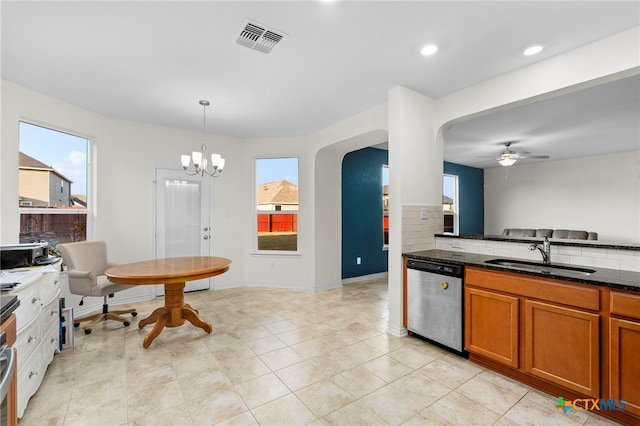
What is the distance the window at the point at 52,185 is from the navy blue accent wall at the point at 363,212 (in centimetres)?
396

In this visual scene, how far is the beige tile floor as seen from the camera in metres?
1.79

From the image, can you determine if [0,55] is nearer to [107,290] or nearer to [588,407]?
[107,290]

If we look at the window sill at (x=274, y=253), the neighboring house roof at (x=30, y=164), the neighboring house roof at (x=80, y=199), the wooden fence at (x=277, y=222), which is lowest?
the window sill at (x=274, y=253)

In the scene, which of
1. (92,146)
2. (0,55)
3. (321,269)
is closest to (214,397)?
(321,269)

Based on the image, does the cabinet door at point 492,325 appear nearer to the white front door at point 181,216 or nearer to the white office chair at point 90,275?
the white office chair at point 90,275

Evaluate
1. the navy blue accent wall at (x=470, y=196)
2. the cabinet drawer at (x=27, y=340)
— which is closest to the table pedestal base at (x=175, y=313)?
the cabinet drawer at (x=27, y=340)

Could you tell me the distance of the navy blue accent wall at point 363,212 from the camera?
17.4 ft

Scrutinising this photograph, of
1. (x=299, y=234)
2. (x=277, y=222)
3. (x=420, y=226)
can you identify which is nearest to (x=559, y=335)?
(x=420, y=226)

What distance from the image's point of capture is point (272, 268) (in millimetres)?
5004

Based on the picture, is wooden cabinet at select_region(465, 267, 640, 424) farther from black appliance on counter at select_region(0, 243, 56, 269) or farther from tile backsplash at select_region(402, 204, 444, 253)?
black appliance on counter at select_region(0, 243, 56, 269)

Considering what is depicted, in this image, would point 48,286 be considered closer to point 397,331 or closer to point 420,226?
point 397,331

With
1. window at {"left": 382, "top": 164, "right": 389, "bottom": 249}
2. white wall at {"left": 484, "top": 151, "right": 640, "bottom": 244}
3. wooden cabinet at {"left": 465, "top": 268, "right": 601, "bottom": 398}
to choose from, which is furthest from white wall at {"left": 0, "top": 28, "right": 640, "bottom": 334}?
white wall at {"left": 484, "top": 151, "right": 640, "bottom": 244}

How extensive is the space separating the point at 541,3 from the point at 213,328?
158 inches

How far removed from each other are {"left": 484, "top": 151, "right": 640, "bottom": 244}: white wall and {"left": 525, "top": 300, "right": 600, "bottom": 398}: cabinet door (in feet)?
20.6
